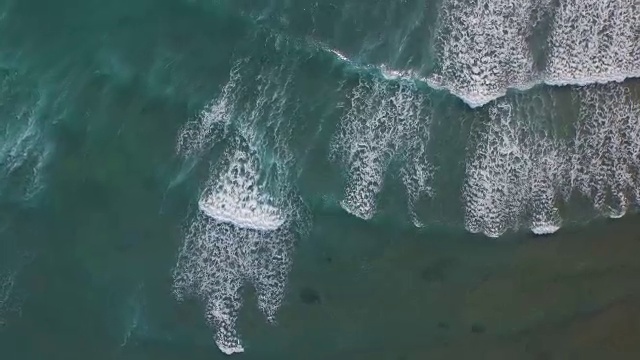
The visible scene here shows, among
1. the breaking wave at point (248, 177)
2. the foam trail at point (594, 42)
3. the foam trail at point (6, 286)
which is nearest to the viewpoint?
the foam trail at point (594, 42)

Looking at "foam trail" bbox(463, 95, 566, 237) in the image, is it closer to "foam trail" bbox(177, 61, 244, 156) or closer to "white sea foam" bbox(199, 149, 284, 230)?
"white sea foam" bbox(199, 149, 284, 230)

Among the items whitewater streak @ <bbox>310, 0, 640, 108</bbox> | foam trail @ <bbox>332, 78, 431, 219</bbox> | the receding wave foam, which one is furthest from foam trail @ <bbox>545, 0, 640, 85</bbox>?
the receding wave foam

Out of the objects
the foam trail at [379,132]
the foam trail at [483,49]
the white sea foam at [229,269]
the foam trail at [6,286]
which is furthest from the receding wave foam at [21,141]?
the foam trail at [483,49]

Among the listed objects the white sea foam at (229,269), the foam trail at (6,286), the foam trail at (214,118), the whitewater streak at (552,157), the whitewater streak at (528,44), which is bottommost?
the foam trail at (6,286)

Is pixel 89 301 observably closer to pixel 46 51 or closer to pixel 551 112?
pixel 46 51

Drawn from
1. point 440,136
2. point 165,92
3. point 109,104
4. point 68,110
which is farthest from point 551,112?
point 68,110

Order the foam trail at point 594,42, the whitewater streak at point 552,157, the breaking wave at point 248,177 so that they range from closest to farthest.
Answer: the foam trail at point 594,42 → the whitewater streak at point 552,157 → the breaking wave at point 248,177

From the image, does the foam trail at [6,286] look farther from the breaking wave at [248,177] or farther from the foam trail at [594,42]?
the foam trail at [594,42]
